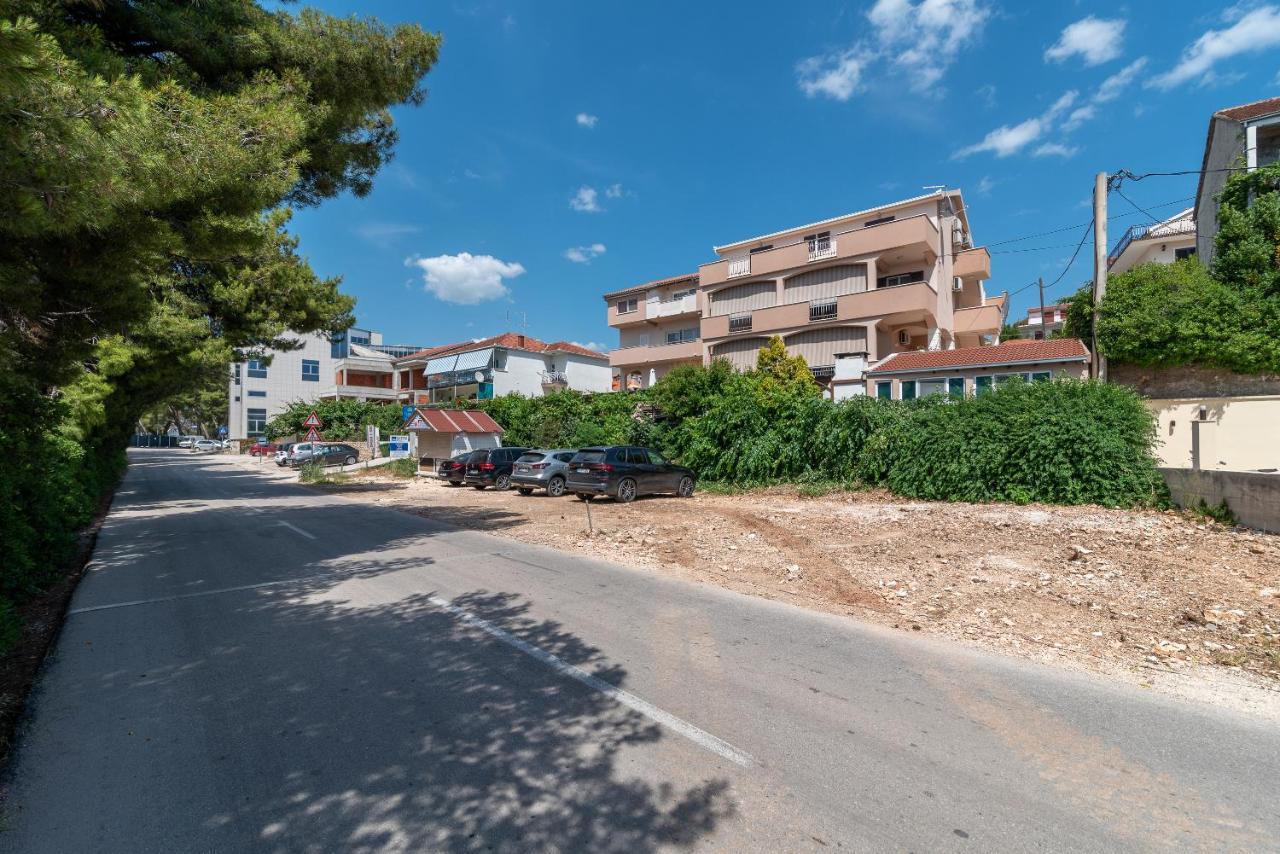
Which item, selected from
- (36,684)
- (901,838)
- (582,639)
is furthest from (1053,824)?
(36,684)

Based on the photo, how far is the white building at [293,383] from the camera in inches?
2452

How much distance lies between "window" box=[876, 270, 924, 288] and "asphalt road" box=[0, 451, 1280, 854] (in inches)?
1161

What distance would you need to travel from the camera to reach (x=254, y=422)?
6350 cm

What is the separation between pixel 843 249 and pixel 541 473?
2130cm

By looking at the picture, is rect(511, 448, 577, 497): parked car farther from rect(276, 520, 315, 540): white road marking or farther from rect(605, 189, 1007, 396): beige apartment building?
rect(605, 189, 1007, 396): beige apartment building

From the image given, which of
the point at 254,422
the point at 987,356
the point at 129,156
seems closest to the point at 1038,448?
the point at 987,356

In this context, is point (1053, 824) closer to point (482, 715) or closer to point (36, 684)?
point (482, 715)

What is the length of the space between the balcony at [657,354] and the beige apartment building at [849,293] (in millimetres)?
104

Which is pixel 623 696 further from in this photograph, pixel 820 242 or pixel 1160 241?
pixel 1160 241

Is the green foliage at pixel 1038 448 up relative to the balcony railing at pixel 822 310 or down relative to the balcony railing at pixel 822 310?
down

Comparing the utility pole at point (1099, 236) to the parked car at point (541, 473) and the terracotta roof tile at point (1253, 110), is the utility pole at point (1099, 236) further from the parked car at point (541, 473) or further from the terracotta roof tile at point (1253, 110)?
the parked car at point (541, 473)

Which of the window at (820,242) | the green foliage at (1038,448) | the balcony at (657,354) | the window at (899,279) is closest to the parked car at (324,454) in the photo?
the balcony at (657,354)

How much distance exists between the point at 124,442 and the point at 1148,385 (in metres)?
40.8

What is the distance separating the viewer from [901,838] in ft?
8.52
